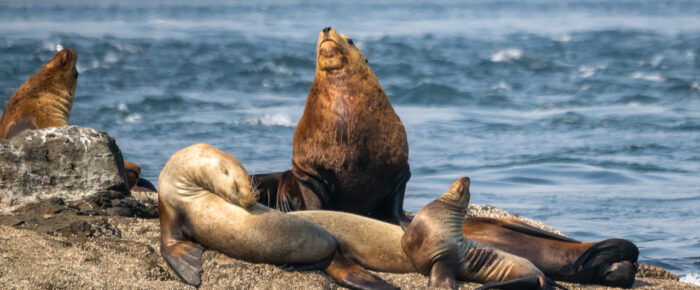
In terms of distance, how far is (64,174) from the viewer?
6164 millimetres

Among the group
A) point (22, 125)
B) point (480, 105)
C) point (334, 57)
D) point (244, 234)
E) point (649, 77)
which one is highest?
point (334, 57)

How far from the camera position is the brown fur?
5906 millimetres

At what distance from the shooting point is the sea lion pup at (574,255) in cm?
557

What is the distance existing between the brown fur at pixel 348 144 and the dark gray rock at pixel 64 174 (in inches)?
44.4

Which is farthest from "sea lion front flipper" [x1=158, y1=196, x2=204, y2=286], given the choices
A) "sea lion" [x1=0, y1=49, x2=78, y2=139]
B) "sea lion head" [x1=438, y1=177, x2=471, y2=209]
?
"sea lion" [x1=0, y1=49, x2=78, y2=139]

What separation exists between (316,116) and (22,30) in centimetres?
3332

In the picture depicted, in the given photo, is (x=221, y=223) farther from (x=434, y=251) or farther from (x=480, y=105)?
(x=480, y=105)

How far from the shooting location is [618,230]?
→ 884 cm

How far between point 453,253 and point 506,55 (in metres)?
23.0

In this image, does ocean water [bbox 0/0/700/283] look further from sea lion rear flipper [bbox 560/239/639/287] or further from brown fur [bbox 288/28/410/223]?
brown fur [bbox 288/28/410/223]

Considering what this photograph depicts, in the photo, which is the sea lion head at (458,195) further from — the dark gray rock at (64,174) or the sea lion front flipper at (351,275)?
the dark gray rock at (64,174)

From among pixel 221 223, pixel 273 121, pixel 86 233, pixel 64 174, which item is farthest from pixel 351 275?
pixel 273 121

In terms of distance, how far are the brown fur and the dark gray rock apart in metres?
1.13

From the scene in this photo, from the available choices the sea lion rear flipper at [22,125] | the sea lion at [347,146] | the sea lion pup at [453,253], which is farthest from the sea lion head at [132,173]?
the sea lion pup at [453,253]
